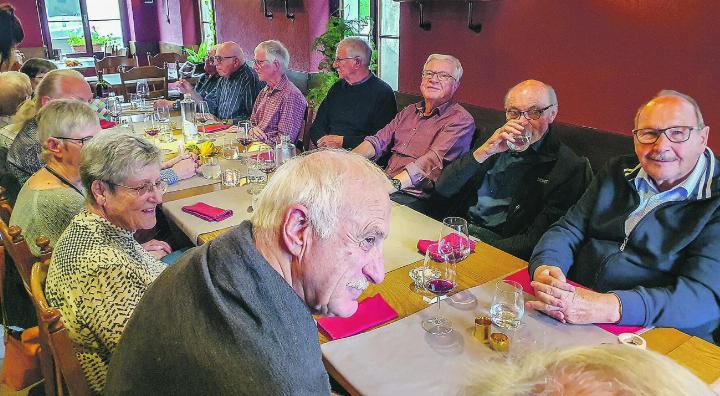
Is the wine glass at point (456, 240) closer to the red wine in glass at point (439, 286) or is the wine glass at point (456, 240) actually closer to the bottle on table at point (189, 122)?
the red wine in glass at point (439, 286)

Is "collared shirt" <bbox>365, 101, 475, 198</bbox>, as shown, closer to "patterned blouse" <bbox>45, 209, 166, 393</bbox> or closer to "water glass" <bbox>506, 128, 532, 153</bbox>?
"water glass" <bbox>506, 128, 532, 153</bbox>

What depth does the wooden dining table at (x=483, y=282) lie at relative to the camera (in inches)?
50.8

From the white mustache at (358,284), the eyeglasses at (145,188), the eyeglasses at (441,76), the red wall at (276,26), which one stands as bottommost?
the white mustache at (358,284)

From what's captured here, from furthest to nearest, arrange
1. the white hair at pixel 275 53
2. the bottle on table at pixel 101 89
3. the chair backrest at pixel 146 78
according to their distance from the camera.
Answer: the chair backrest at pixel 146 78, the bottle on table at pixel 101 89, the white hair at pixel 275 53

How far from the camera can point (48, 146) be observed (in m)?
2.08

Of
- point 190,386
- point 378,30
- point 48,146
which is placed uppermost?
point 378,30

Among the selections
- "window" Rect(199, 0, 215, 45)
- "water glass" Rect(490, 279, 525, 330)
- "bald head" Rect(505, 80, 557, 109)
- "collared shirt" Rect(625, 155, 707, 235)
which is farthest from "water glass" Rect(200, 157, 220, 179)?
"window" Rect(199, 0, 215, 45)

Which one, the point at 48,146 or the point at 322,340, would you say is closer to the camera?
the point at 322,340

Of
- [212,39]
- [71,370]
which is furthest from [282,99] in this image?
[212,39]

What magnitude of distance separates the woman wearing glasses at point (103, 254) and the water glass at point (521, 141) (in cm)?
162

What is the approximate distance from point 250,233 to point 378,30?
14.3 feet

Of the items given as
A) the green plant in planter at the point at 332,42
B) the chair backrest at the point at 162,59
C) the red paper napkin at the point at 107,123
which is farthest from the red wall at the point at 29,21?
the green plant in planter at the point at 332,42

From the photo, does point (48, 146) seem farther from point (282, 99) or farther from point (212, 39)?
point (212, 39)

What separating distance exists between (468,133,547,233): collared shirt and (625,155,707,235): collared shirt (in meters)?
0.72
